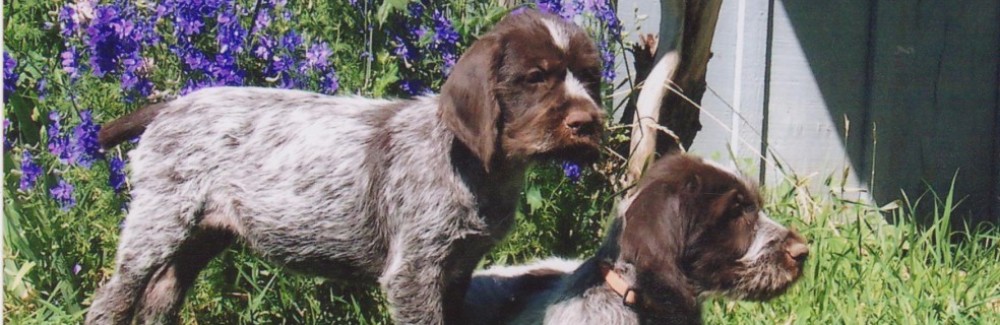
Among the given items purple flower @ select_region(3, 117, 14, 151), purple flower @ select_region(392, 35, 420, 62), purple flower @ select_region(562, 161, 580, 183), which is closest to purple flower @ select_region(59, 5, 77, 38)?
purple flower @ select_region(3, 117, 14, 151)

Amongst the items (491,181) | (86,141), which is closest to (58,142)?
(86,141)

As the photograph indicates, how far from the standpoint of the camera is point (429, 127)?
13.9 feet

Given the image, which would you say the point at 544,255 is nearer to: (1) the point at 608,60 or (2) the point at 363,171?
(1) the point at 608,60

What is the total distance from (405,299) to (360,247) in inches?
13.7

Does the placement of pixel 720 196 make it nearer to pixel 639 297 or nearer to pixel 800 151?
pixel 639 297

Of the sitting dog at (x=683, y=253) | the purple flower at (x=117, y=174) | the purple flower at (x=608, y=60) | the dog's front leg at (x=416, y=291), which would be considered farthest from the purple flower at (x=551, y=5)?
the purple flower at (x=117, y=174)

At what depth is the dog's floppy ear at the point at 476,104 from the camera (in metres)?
3.87

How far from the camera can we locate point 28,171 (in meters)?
5.40

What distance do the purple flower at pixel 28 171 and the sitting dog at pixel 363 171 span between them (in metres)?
0.96

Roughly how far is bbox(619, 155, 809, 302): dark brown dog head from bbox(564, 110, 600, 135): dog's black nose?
263mm

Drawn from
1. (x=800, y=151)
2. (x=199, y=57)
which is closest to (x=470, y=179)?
(x=199, y=57)

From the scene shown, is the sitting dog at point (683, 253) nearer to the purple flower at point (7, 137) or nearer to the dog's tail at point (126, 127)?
the dog's tail at point (126, 127)

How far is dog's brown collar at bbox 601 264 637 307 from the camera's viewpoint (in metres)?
3.92

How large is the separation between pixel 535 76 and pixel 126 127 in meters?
1.65
